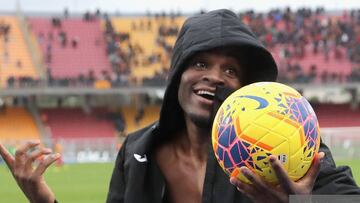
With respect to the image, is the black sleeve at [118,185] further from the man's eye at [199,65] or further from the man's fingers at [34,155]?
the man's eye at [199,65]

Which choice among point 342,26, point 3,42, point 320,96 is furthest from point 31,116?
point 342,26

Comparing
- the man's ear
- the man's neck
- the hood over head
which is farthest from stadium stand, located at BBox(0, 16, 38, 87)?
the man's ear

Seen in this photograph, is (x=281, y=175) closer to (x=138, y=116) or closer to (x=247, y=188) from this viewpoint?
(x=247, y=188)

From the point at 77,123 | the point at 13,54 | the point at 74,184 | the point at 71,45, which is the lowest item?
the point at 77,123

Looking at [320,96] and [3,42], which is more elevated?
[3,42]

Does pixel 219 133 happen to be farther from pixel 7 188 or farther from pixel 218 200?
pixel 7 188

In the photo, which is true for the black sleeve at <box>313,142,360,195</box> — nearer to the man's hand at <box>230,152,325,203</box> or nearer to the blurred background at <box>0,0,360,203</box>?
the man's hand at <box>230,152,325,203</box>

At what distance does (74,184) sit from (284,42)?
21.3m

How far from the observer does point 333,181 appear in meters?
2.62

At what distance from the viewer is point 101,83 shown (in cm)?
3378

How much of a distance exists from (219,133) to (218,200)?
0.61m

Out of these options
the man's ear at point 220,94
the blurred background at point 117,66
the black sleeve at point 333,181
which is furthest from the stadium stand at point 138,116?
the black sleeve at point 333,181

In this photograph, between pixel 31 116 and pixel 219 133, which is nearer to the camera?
pixel 219 133

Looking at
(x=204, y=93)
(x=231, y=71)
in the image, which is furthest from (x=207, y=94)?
(x=231, y=71)
